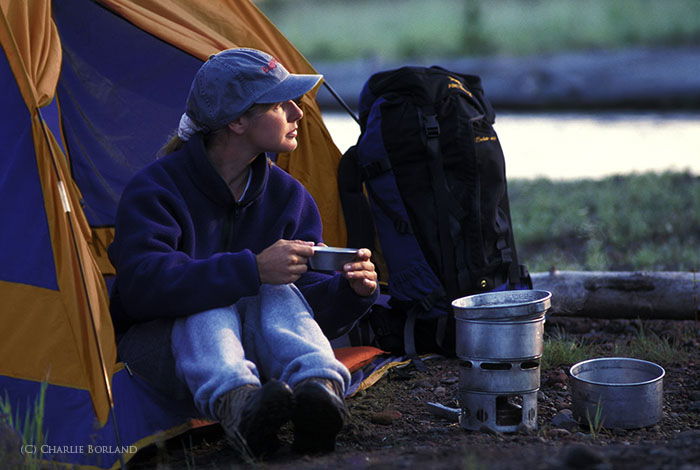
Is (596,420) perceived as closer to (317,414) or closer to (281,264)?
(317,414)

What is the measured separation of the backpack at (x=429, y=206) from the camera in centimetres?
419

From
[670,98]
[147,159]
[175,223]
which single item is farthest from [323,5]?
[175,223]

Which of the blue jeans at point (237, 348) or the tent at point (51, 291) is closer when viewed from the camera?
the blue jeans at point (237, 348)

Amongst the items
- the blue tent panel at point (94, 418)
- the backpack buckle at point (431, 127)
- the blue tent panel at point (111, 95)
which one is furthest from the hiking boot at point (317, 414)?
the blue tent panel at point (111, 95)

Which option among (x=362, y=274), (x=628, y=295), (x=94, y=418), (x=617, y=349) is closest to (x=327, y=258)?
(x=362, y=274)

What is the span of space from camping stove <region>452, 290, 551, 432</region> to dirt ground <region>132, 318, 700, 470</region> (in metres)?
0.06

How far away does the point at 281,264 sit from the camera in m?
3.13

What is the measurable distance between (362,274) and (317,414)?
1.84 feet

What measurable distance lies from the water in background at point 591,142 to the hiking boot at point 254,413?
17.6 ft

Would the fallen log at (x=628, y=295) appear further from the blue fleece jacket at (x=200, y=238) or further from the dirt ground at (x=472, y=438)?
the blue fleece jacket at (x=200, y=238)

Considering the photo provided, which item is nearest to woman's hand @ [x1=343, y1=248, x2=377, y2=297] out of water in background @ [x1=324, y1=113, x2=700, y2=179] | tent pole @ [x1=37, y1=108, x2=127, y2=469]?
tent pole @ [x1=37, y1=108, x2=127, y2=469]

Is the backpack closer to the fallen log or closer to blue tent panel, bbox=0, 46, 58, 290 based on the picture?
the fallen log

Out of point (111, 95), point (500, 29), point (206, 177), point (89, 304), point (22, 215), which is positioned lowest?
point (89, 304)

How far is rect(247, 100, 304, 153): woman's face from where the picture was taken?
342 centimetres
